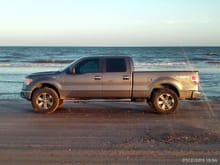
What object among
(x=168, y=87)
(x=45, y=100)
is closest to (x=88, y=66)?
(x=45, y=100)

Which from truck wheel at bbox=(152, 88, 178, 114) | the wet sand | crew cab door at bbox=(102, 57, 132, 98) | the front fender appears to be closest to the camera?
the wet sand

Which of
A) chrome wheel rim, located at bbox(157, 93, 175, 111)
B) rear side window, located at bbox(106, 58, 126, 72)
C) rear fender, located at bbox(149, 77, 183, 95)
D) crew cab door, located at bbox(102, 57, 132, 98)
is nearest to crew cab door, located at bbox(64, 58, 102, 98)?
crew cab door, located at bbox(102, 57, 132, 98)

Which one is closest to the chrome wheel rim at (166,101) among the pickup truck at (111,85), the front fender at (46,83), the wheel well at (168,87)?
the pickup truck at (111,85)

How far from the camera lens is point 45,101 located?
11781mm

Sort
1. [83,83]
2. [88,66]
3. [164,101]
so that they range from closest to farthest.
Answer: [164,101]
[83,83]
[88,66]

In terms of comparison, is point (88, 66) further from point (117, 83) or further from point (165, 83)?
point (165, 83)

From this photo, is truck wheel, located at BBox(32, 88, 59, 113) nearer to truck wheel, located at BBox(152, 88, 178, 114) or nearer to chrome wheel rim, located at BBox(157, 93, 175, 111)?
truck wheel, located at BBox(152, 88, 178, 114)

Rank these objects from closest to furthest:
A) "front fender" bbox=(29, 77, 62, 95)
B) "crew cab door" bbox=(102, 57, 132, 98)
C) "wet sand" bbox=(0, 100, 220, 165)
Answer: "wet sand" bbox=(0, 100, 220, 165)
"crew cab door" bbox=(102, 57, 132, 98)
"front fender" bbox=(29, 77, 62, 95)

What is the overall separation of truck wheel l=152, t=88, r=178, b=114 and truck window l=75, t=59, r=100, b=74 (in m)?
2.00

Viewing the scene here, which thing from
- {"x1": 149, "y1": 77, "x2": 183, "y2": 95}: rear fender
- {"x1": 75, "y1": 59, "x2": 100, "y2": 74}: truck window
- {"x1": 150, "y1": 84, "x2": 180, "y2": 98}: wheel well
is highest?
{"x1": 75, "y1": 59, "x2": 100, "y2": 74}: truck window

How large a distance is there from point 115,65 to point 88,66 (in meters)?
0.84

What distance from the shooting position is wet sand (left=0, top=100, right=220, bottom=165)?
21.0 ft

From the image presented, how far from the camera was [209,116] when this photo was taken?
11023 mm

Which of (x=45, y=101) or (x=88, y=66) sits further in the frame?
(x=88, y=66)
